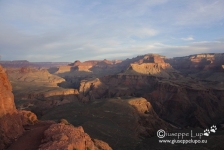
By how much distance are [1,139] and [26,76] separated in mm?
177129

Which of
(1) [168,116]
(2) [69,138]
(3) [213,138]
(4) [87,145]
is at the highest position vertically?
(2) [69,138]

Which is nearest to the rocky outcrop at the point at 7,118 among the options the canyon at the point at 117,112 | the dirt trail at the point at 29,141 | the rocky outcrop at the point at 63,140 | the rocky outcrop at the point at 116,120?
the canyon at the point at 117,112

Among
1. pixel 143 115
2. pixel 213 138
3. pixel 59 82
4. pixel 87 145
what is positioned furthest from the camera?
pixel 59 82

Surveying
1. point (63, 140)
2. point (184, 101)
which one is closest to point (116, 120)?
point (63, 140)

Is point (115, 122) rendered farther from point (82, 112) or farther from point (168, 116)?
point (168, 116)

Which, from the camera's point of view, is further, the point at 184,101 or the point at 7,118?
the point at 184,101

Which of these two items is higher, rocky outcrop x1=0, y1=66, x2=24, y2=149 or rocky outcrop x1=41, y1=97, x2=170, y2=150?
rocky outcrop x1=0, y1=66, x2=24, y2=149

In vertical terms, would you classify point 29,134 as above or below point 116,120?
above

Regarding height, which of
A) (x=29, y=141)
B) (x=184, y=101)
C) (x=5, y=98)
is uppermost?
(x=5, y=98)

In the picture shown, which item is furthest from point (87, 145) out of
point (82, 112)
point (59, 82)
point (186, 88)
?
point (59, 82)

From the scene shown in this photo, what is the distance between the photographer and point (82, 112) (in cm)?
7194
